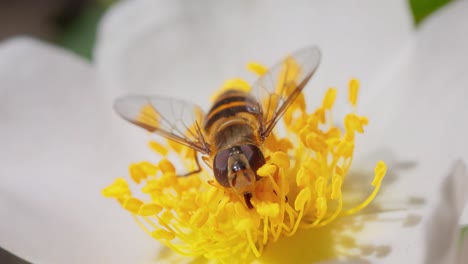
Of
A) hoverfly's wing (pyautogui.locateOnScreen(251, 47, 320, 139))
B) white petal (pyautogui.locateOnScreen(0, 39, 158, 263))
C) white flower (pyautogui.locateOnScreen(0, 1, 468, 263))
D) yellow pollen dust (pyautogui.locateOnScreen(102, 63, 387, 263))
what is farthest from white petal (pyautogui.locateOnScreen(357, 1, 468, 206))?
white petal (pyautogui.locateOnScreen(0, 39, 158, 263))

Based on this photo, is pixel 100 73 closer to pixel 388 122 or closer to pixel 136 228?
pixel 136 228

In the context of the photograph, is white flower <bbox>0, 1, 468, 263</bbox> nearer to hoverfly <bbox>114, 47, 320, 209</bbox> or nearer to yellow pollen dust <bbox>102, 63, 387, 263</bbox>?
yellow pollen dust <bbox>102, 63, 387, 263</bbox>

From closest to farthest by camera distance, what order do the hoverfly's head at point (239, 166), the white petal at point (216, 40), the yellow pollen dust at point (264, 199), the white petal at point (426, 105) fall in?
the hoverfly's head at point (239, 166), the yellow pollen dust at point (264, 199), the white petal at point (426, 105), the white petal at point (216, 40)

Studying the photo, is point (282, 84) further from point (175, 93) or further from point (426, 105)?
point (175, 93)

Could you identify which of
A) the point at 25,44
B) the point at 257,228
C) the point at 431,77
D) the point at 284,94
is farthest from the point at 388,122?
the point at 25,44

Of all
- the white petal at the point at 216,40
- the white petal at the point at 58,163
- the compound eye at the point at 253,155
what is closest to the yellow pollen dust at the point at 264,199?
the compound eye at the point at 253,155

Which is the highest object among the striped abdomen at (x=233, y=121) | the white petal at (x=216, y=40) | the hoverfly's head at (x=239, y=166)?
the white petal at (x=216, y=40)

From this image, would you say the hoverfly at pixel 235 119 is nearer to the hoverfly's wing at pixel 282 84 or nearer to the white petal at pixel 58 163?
the hoverfly's wing at pixel 282 84
